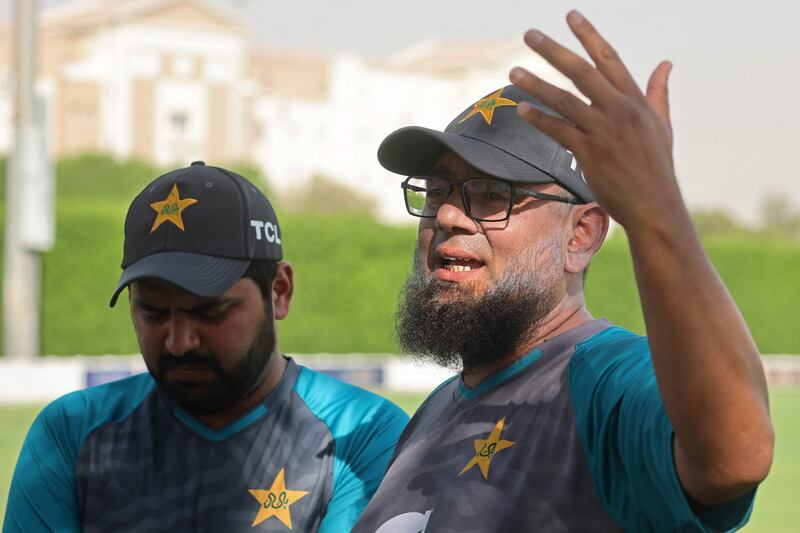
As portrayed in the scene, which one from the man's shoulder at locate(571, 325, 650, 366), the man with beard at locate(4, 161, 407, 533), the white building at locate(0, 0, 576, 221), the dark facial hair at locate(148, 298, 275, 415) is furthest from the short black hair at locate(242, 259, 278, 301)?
the white building at locate(0, 0, 576, 221)

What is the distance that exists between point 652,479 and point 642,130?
22.0 inches

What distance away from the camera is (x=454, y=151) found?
253 centimetres

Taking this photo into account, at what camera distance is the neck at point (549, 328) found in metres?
2.50

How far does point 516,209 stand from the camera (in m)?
2.53

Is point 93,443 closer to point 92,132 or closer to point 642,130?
point 642,130

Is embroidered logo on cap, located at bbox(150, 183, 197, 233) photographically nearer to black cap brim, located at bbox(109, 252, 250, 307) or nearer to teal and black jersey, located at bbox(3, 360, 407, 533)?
black cap brim, located at bbox(109, 252, 250, 307)

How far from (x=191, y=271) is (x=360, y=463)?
711 millimetres

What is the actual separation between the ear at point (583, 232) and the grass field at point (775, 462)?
253 inches

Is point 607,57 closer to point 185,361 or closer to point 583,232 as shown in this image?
point 583,232

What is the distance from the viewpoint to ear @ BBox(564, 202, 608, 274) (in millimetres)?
2566

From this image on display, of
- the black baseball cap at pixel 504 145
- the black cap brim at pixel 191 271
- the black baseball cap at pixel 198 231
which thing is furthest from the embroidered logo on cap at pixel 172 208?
the black baseball cap at pixel 504 145

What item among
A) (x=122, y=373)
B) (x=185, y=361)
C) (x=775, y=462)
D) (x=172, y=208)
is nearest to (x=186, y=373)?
(x=185, y=361)

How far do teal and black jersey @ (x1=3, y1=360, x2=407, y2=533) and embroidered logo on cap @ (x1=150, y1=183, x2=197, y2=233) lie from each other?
497 millimetres

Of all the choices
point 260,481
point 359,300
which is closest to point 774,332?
point 359,300
